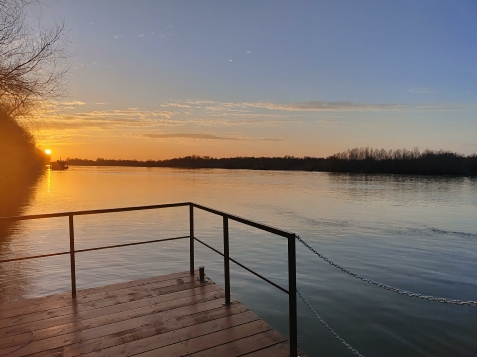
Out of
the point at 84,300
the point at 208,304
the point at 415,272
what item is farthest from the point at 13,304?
the point at 415,272

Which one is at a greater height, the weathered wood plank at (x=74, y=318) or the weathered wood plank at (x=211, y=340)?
the weathered wood plank at (x=74, y=318)

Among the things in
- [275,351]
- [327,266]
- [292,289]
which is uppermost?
[292,289]

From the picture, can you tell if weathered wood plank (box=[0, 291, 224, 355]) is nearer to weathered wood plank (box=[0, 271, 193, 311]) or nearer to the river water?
weathered wood plank (box=[0, 271, 193, 311])

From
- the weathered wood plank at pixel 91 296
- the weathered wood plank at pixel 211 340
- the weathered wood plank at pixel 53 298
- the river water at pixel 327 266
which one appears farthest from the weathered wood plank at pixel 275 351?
the river water at pixel 327 266

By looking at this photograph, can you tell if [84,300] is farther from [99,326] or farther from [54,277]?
[54,277]

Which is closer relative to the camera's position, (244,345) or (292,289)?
(292,289)

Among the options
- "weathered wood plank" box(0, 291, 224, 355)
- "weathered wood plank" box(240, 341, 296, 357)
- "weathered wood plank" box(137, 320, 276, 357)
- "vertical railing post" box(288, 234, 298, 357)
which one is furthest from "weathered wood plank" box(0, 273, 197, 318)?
"vertical railing post" box(288, 234, 298, 357)

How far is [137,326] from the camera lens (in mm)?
3215

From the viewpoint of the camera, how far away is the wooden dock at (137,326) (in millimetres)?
2807

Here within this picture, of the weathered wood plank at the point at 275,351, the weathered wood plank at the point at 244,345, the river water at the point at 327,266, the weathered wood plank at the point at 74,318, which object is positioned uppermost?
the weathered wood plank at the point at 74,318

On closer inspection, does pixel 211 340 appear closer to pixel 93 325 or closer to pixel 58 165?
pixel 93 325

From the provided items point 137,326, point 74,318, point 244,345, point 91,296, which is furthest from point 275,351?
point 91,296

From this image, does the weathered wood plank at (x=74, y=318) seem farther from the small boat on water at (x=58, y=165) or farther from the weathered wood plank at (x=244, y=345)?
the small boat on water at (x=58, y=165)

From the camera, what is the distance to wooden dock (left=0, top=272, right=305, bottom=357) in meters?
2.81
